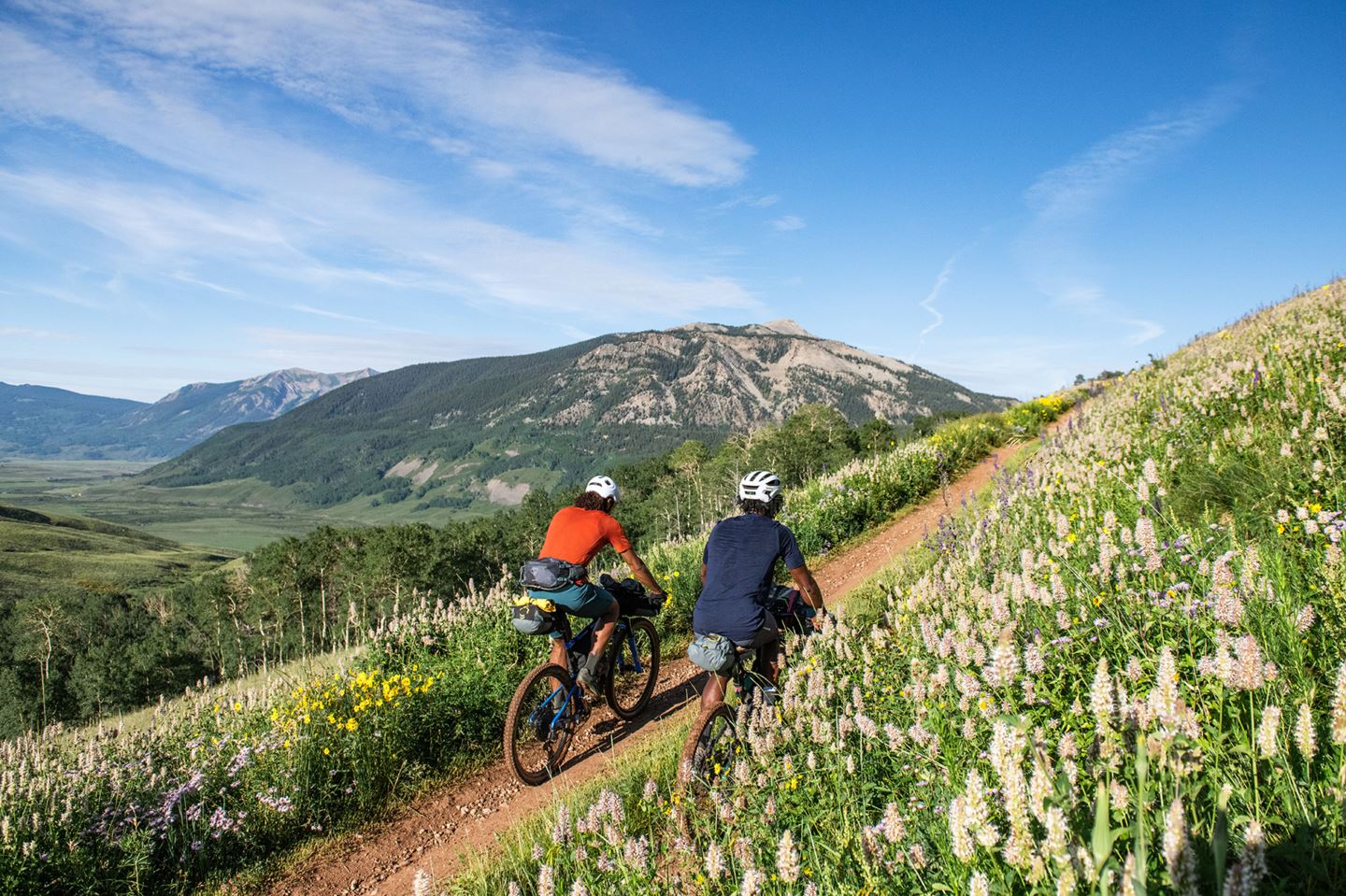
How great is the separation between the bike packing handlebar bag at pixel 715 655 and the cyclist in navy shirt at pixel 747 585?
5.6 inches

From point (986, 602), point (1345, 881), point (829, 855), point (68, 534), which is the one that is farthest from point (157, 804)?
point (68, 534)

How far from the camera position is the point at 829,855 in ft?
11.0

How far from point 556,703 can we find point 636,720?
59.4 inches

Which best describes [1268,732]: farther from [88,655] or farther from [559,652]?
[88,655]

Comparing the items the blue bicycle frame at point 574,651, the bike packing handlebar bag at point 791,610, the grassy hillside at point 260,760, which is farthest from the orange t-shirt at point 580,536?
the grassy hillside at point 260,760

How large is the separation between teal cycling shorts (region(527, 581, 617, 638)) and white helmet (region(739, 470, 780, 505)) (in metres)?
1.91

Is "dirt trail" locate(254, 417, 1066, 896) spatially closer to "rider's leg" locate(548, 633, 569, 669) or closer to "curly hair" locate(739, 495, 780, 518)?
"rider's leg" locate(548, 633, 569, 669)

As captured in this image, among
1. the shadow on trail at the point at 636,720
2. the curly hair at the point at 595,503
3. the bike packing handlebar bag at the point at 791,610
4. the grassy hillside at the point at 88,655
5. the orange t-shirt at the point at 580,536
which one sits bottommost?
the grassy hillside at the point at 88,655

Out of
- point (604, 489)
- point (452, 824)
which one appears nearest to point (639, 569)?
point (604, 489)

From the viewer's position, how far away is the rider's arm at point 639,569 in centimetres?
719

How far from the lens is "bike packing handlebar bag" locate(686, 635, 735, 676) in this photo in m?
5.25

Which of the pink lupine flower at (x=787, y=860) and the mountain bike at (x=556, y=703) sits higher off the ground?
the pink lupine flower at (x=787, y=860)

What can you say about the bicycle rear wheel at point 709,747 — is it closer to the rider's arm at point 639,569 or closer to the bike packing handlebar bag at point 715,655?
the bike packing handlebar bag at point 715,655

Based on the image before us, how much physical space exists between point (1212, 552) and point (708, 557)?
346cm
